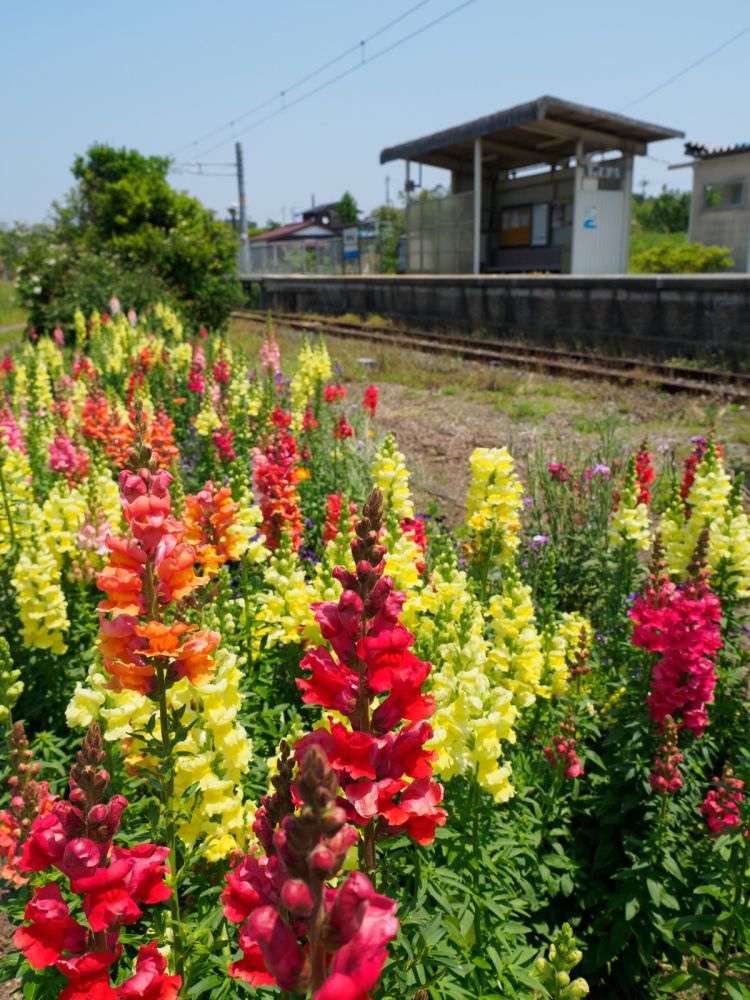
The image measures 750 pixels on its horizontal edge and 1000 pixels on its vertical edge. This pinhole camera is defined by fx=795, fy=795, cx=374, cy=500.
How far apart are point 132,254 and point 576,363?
10871mm

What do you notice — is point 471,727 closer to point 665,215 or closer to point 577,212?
point 577,212

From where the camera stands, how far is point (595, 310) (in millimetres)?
15664

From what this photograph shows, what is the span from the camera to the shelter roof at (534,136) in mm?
19516

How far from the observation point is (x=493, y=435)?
9.30 m

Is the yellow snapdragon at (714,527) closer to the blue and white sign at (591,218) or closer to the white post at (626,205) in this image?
the blue and white sign at (591,218)

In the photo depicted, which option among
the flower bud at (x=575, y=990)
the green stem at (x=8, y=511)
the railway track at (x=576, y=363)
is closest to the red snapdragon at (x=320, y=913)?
the flower bud at (x=575, y=990)

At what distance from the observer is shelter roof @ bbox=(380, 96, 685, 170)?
19.5 m

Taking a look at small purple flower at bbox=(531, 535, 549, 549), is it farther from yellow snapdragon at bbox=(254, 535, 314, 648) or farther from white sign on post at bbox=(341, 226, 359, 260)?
white sign on post at bbox=(341, 226, 359, 260)

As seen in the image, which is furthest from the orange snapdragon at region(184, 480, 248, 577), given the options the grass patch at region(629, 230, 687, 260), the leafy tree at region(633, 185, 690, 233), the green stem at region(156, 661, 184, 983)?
the leafy tree at region(633, 185, 690, 233)

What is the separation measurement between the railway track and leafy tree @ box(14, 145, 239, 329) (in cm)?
333

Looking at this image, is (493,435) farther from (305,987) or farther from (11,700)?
(305,987)

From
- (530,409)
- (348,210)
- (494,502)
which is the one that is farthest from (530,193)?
(348,210)

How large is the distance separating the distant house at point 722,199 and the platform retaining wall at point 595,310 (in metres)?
9.53

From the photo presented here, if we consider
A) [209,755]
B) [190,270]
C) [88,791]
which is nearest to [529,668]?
[209,755]
